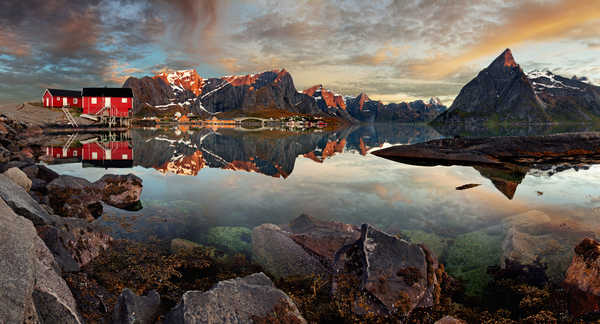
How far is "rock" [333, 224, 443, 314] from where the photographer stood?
7.72 metres

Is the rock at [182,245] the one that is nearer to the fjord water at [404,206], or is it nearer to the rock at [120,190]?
the fjord water at [404,206]

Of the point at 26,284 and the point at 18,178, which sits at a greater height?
the point at 26,284

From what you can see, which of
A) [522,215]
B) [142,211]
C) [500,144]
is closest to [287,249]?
[142,211]

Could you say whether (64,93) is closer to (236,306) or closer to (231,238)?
(231,238)

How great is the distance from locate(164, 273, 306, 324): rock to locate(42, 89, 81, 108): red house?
174 meters

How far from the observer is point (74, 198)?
16609 mm

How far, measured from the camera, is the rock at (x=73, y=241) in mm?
9609

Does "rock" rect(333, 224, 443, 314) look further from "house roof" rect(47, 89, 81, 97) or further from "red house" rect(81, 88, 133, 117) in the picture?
"house roof" rect(47, 89, 81, 97)

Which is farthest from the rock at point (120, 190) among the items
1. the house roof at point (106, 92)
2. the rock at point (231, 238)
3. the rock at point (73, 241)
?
the house roof at point (106, 92)

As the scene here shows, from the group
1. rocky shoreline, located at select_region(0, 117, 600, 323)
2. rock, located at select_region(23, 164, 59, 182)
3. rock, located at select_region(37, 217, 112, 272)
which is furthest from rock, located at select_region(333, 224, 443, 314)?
rock, located at select_region(23, 164, 59, 182)

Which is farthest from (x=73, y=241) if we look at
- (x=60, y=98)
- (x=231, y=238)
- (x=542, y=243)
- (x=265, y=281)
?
(x=60, y=98)

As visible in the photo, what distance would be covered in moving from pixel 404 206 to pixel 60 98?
17218 cm

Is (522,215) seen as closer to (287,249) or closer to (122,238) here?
(287,249)

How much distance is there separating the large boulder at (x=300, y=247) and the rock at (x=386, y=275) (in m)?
1.36
